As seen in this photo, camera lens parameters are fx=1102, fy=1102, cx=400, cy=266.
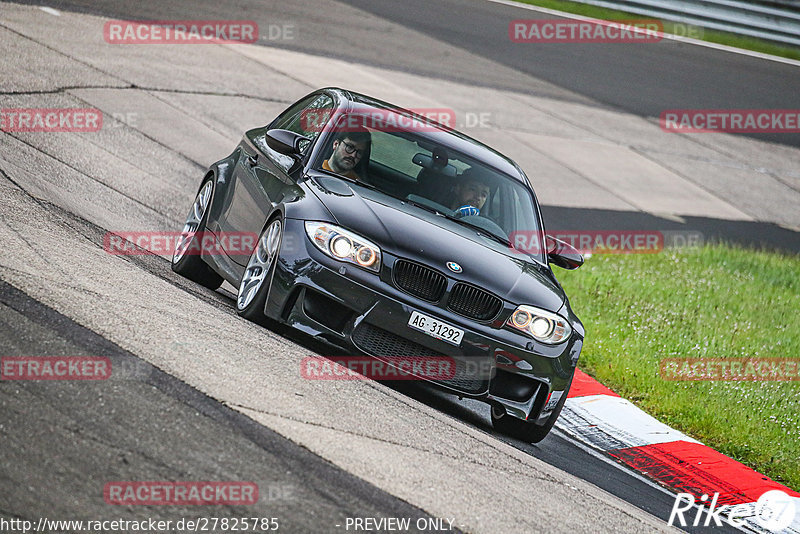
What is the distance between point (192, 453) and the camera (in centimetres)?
457

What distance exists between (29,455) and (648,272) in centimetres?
1034

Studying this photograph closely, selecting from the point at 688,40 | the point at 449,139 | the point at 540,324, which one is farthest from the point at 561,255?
the point at 688,40

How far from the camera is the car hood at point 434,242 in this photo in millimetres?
6703

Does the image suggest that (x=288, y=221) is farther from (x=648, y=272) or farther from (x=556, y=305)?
(x=648, y=272)

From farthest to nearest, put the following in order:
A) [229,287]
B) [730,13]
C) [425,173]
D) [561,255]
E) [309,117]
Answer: [730,13]
[229,287]
[309,117]
[561,255]
[425,173]

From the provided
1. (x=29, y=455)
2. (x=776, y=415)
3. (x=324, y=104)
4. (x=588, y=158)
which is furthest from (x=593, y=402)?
(x=588, y=158)

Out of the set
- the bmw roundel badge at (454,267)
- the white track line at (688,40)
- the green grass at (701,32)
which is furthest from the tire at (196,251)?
the green grass at (701,32)

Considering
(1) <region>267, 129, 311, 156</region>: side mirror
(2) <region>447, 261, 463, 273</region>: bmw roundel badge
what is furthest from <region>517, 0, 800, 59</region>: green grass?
(2) <region>447, 261, 463, 273</region>: bmw roundel badge

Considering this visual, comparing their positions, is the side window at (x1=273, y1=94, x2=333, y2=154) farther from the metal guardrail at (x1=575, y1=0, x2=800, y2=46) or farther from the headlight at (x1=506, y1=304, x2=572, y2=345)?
the metal guardrail at (x1=575, y1=0, x2=800, y2=46)

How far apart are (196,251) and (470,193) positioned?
220 centimetres

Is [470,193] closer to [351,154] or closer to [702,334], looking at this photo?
[351,154]

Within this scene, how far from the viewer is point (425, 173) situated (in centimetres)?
784

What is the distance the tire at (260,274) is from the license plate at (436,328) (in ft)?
3.12

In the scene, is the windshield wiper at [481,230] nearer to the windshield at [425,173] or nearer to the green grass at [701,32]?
the windshield at [425,173]
